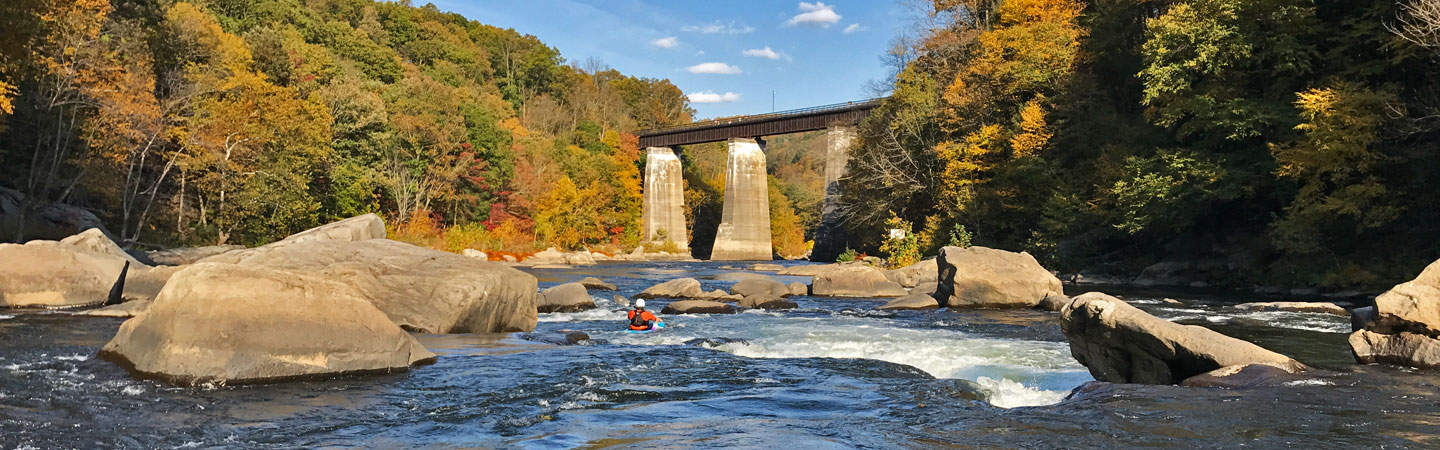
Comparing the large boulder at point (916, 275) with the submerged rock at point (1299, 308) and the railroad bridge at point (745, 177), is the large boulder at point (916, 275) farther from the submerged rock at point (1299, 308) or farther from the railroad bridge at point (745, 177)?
the railroad bridge at point (745, 177)

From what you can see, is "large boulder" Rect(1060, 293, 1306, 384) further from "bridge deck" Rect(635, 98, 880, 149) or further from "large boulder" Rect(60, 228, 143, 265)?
"bridge deck" Rect(635, 98, 880, 149)

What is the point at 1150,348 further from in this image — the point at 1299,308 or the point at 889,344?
the point at 1299,308

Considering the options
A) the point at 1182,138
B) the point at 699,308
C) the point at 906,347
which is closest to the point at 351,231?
the point at 699,308

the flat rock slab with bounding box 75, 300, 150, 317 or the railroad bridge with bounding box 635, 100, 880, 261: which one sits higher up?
the railroad bridge with bounding box 635, 100, 880, 261

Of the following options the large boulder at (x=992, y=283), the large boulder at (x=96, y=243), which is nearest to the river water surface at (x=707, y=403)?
the large boulder at (x=96, y=243)

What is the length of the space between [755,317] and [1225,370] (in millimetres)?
12549

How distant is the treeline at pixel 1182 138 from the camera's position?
81.1ft

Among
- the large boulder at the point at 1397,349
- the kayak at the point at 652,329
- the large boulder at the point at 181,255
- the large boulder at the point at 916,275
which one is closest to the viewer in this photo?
the large boulder at the point at 1397,349

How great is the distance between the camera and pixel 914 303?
975 inches

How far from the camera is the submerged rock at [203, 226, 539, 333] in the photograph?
1509 cm

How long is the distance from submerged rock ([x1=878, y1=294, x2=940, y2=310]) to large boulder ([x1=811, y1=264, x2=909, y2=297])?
12.2ft

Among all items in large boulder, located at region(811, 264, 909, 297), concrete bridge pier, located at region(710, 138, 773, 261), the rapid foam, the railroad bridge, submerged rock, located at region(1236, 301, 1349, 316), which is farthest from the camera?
concrete bridge pier, located at region(710, 138, 773, 261)

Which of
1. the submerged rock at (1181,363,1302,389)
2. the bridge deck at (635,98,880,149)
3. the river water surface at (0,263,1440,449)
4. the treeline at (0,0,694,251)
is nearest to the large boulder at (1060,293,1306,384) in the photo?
the submerged rock at (1181,363,1302,389)

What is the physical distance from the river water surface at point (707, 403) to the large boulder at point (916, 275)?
16869 millimetres
